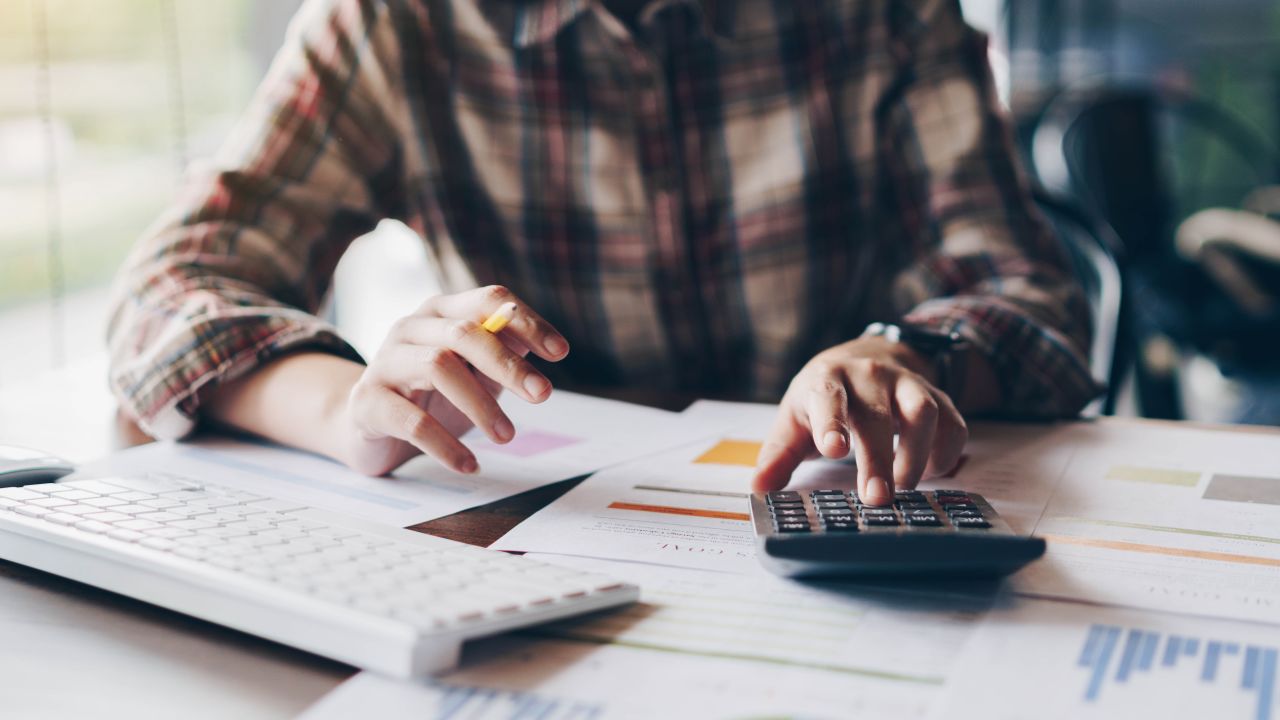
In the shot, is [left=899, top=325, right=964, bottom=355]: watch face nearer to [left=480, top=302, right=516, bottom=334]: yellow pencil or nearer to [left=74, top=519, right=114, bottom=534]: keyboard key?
[left=480, top=302, right=516, bottom=334]: yellow pencil

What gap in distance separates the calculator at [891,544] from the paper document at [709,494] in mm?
29

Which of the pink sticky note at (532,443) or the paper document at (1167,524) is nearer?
the paper document at (1167,524)

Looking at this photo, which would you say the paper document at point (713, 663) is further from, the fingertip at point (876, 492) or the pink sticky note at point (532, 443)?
the pink sticky note at point (532, 443)

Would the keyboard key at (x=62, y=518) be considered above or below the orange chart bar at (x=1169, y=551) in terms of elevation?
above

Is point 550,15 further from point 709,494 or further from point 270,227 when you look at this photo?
point 709,494

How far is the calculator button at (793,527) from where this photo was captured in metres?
0.49

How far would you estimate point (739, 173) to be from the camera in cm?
106

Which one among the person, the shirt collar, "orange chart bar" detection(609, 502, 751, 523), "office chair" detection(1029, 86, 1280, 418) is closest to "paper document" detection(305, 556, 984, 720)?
"orange chart bar" detection(609, 502, 751, 523)

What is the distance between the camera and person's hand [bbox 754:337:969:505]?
586 mm

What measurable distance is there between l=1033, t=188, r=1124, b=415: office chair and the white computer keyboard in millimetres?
657

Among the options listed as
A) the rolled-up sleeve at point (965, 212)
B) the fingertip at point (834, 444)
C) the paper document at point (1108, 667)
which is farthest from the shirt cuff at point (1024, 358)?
the paper document at point (1108, 667)

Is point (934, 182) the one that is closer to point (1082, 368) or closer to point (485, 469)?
point (1082, 368)

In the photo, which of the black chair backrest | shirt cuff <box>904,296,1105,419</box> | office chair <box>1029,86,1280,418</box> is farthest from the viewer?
the black chair backrest

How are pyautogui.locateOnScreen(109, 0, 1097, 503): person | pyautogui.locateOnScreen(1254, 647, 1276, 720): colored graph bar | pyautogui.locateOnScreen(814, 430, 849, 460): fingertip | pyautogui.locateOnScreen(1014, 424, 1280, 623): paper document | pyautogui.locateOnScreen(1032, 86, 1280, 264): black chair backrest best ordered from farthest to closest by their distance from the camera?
pyautogui.locateOnScreen(1032, 86, 1280, 264): black chair backrest, pyautogui.locateOnScreen(109, 0, 1097, 503): person, pyautogui.locateOnScreen(814, 430, 849, 460): fingertip, pyautogui.locateOnScreen(1014, 424, 1280, 623): paper document, pyautogui.locateOnScreen(1254, 647, 1276, 720): colored graph bar
